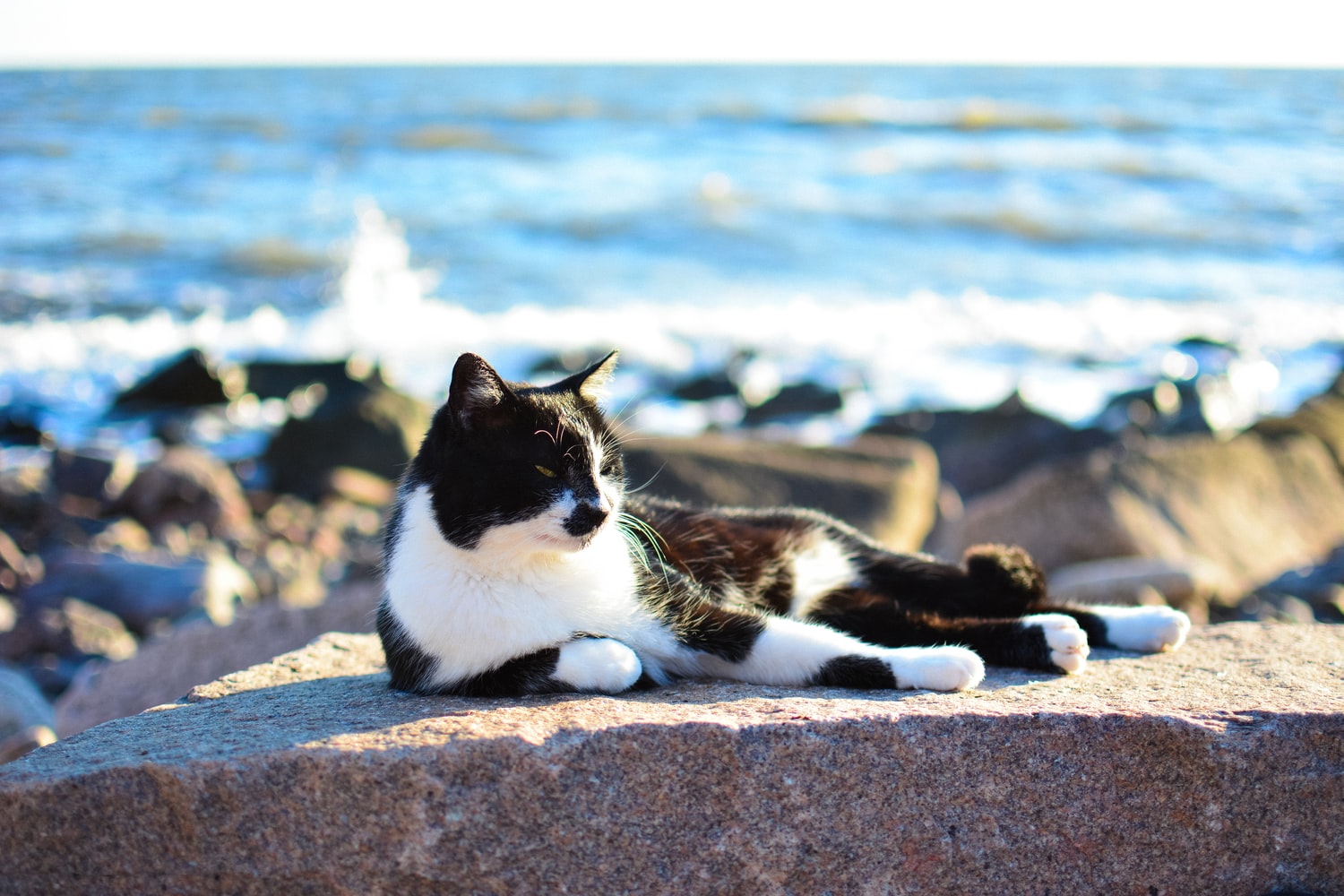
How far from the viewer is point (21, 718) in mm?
3838

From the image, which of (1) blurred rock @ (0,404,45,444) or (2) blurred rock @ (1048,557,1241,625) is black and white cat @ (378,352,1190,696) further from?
(1) blurred rock @ (0,404,45,444)

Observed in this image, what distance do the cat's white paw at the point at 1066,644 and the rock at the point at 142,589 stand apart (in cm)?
426

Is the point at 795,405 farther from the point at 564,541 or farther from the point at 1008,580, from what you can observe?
the point at 564,541

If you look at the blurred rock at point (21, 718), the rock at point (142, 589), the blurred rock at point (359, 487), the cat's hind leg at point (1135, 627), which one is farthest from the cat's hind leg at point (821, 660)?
the blurred rock at point (359, 487)

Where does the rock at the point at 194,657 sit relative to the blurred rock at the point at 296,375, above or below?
above

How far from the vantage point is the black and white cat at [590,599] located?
91.8 inches

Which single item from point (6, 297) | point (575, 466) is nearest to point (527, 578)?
point (575, 466)

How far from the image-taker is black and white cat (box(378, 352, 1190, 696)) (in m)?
2.33

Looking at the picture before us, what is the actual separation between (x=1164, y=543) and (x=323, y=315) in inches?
414

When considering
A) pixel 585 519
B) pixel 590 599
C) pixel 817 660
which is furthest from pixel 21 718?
pixel 817 660

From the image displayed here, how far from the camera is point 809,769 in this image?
1.98 m

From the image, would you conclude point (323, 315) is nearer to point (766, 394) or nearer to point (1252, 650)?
point (766, 394)

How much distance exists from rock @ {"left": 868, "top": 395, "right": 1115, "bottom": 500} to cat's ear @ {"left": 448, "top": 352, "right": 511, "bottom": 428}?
6200mm

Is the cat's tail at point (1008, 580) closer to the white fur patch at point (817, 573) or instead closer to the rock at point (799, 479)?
the white fur patch at point (817, 573)
